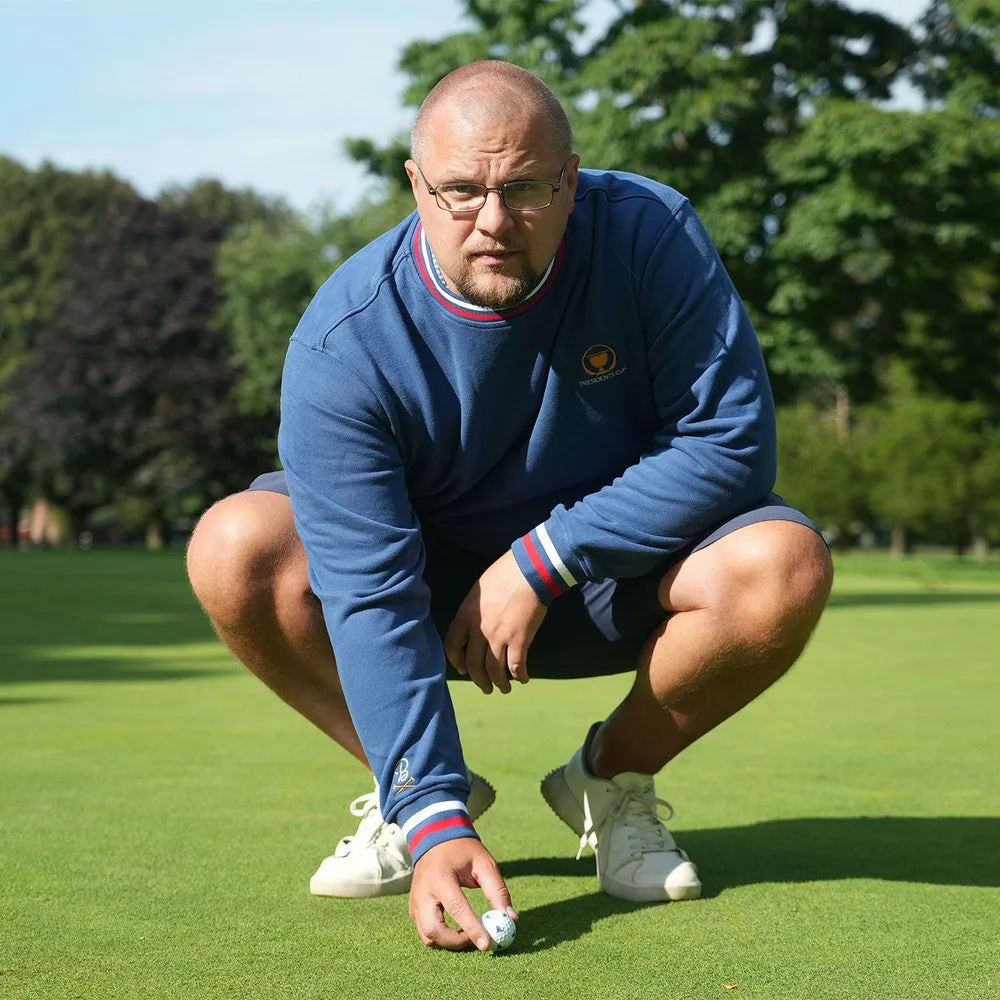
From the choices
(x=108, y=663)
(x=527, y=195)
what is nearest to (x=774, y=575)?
(x=527, y=195)

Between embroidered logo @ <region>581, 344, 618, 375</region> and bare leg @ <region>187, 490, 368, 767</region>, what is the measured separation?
74 cm

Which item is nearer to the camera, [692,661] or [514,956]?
[514,956]

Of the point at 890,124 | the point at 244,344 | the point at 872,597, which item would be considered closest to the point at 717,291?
the point at 890,124

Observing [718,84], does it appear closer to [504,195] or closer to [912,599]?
[912,599]

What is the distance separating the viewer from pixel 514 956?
2699mm

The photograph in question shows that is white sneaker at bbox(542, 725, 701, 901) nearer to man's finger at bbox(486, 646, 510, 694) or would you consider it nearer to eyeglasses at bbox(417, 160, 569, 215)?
man's finger at bbox(486, 646, 510, 694)

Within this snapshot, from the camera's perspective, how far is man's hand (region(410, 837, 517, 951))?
266 centimetres

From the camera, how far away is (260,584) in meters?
3.34

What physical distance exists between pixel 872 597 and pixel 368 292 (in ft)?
58.1

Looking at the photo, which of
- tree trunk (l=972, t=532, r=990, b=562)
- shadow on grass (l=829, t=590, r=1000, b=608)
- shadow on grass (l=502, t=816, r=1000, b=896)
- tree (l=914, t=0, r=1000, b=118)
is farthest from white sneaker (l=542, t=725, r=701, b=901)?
tree trunk (l=972, t=532, r=990, b=562)

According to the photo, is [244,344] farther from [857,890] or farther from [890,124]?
[857,890]

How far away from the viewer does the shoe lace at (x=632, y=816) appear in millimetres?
3344

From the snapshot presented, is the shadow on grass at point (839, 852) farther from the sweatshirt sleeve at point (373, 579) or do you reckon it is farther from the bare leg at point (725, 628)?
the sweatshirt sleeve at point (373, 579)

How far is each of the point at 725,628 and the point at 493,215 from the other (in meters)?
0.97
